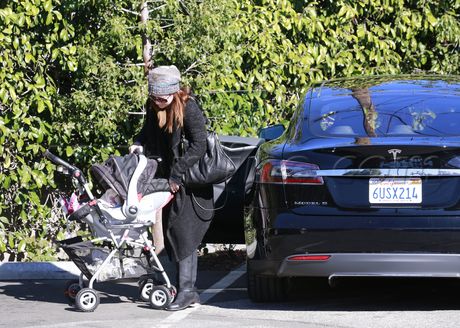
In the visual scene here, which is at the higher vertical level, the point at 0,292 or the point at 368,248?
the point at 368,248

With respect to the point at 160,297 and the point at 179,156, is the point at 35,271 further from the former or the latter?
the point at 179,156

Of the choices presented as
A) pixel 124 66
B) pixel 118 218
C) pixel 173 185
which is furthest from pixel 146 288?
pixel 124 66

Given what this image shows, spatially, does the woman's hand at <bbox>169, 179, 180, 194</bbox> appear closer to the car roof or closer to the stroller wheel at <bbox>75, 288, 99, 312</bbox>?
the stroller wheel at <bbox>75, 288, 99, 312</bbox>

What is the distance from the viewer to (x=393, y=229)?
6.55 meters

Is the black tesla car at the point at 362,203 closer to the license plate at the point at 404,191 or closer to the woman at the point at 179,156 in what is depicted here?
the license plate at the point at 404,191

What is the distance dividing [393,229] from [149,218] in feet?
5.70

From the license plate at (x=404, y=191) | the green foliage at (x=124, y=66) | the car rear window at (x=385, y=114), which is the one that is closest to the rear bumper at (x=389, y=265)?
the license plate at (x=404, y=191)

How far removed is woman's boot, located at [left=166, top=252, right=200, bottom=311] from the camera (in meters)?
7.34

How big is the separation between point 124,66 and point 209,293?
274 centimetres

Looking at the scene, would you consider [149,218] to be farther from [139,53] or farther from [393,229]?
[139,53]

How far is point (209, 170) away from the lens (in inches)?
288

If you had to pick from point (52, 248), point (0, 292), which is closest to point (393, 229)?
point (0, 292)

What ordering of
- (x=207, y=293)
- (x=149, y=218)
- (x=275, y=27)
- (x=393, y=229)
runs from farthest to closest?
(x=275, y=27), (x=207, y=293), (x=149, y=218), (x=393, y=229)

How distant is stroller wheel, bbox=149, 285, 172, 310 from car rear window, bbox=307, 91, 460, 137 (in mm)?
1479
